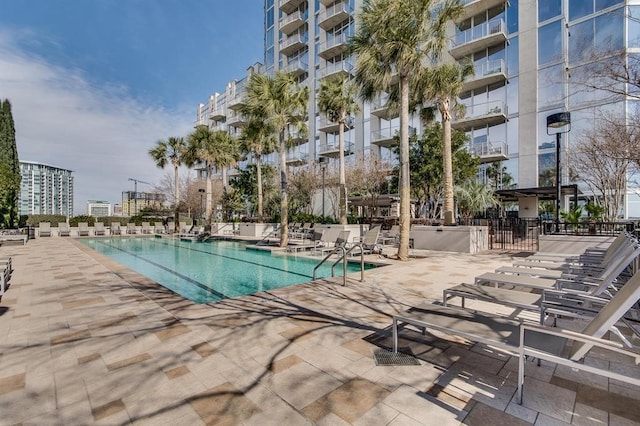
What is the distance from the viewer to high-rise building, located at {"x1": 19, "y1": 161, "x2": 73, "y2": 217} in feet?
195

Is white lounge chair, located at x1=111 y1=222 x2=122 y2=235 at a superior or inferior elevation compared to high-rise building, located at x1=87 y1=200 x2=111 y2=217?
inferior

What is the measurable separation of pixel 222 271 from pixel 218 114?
44290mm

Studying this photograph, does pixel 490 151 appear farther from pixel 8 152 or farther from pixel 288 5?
pixel 8 152

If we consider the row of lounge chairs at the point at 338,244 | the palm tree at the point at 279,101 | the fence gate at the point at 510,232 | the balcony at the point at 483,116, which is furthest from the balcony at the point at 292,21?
the fence gate at the point at 510,232

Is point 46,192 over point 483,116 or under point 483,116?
under

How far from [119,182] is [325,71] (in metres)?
36.6

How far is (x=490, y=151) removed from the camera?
2247 cm

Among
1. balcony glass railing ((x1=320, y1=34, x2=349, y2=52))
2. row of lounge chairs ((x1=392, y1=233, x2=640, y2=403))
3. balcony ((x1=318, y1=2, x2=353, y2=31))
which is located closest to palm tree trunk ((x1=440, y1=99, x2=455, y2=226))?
row of lounge chairs ((x1=392, y1=233, x2=640, y2=403))

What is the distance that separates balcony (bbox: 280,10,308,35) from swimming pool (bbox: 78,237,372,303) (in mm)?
30237

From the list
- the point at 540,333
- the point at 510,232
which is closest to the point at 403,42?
the point at 540,333

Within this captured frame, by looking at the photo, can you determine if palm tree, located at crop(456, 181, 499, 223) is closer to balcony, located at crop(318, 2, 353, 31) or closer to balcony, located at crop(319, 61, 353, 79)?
balcony, located at crop(319, 61, 353, 79)

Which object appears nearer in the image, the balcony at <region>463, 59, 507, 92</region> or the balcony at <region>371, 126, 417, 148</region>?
the balcony at <region>463, 59, 507, 92</region>

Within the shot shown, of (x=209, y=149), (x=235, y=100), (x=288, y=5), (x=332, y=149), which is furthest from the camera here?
(x=235, y=100)

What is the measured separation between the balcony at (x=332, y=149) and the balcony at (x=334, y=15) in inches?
471
